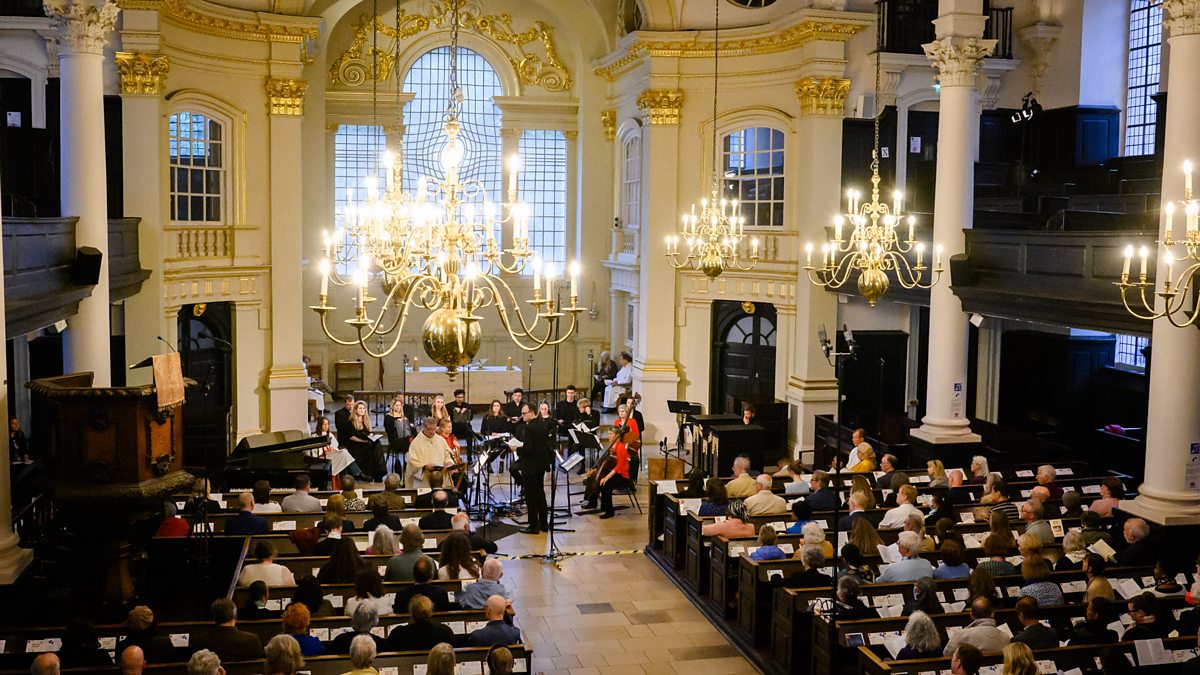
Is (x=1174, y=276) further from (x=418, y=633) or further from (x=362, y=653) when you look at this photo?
(x=362, y=653)

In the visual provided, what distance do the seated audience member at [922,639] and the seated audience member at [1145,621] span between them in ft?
5.30

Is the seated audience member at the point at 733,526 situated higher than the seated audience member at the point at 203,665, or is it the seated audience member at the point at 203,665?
the seated audience member at the point at 203,665

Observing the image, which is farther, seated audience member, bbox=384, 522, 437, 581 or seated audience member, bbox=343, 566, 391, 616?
seated audience member, bbox=384, 522, 437, 581

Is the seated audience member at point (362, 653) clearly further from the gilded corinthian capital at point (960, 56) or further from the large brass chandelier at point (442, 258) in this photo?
the gilded corinthian capital at point (960, 56)

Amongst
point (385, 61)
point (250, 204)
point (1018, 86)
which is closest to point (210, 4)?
point (250, 204)

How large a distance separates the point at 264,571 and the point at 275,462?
624 centimetres

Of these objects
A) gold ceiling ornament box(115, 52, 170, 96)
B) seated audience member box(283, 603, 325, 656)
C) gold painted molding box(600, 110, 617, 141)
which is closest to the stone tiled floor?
seated audience member box(283, 603, 325, 656)

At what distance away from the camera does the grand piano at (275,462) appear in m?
16.6

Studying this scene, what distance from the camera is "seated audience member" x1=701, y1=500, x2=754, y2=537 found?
13664mm

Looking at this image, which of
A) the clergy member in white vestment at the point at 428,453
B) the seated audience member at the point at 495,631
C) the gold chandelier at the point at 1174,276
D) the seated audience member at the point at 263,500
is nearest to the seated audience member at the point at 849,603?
the seated audience member at the point at 495,631

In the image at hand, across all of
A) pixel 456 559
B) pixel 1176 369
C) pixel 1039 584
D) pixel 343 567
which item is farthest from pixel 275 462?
pixel 1176 369

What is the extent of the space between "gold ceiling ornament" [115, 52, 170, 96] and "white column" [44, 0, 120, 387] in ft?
15.3

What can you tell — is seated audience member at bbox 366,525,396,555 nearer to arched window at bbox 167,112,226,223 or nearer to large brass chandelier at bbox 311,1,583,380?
large brass chandelier at bbox 311,1,583,380

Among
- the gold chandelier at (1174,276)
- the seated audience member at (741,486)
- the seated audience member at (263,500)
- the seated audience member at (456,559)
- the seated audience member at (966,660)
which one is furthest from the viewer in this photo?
the seated audience member at (741,486)
